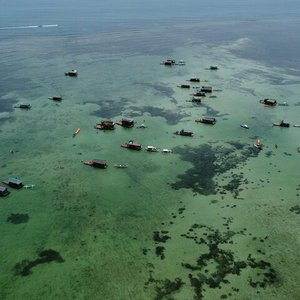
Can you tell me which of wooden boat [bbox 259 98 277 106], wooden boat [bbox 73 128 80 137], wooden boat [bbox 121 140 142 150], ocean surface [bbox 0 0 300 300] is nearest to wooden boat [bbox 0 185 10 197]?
ocean surface [bbox 0 0 300 300]

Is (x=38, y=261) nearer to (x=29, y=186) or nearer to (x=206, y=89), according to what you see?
(x=29, y=186)

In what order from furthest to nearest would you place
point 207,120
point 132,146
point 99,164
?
point 207,120 < point 132,146 < point 99,164

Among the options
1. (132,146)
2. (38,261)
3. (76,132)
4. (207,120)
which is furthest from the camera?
(207,120)

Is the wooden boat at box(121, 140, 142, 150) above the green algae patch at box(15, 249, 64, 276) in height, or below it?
above

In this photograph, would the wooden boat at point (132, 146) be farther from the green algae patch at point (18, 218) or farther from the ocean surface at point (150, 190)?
the green algae patch at point (18, 218)

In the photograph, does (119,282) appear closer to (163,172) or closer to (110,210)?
(110,210)

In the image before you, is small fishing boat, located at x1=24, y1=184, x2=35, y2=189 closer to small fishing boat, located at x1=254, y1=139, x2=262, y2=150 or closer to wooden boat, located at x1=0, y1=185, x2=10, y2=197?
wooden boat, located at x1=0, y1=185, x2=10, y2=197

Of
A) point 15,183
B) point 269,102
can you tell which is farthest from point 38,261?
point 269,102

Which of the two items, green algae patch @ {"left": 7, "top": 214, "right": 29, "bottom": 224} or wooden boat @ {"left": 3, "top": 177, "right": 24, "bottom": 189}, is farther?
wooden boat @ {"left": 3, "top": 177, "right": 24, "bottom": 189}

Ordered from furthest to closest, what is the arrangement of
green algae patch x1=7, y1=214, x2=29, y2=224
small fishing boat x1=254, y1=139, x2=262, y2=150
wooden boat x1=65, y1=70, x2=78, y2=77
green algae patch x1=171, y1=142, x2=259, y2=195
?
1. wooden boat x1=65, y1=70, x2=78, y2=77
2. small fishing boat x1=254, y1=139, x2=262, y2=150
3. green algae patch x1=171, y1=142, x2=259, y2=195
4. green algae patch x1=7, y1=214, x2=29, y2=224

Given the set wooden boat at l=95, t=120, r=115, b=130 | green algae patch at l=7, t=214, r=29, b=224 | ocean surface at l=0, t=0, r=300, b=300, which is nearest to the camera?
ocean surface at l=0, t=0, r=300, b=300

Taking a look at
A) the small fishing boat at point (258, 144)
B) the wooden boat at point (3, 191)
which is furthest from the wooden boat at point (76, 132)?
the small fishing boat at point (258, 144)
